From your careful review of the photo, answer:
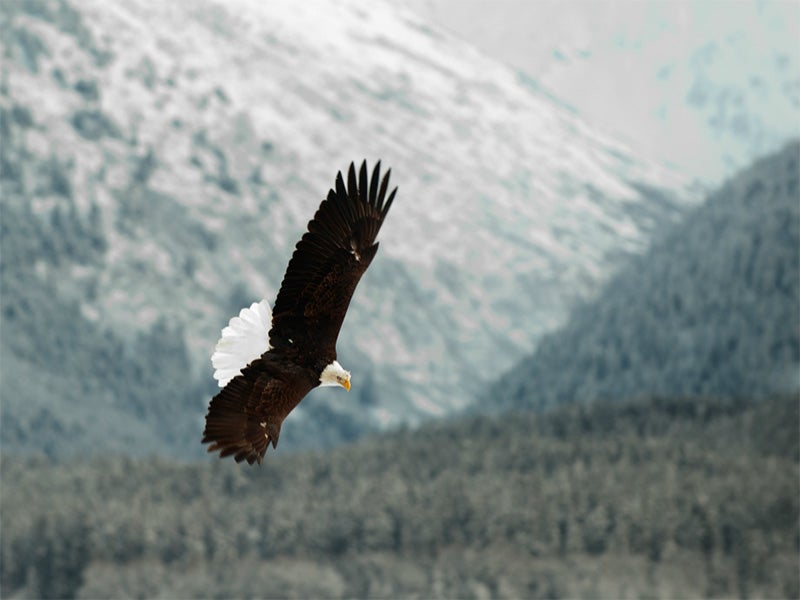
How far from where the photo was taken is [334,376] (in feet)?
72.6

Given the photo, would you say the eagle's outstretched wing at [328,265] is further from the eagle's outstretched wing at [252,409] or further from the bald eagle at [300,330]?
the eagle's outstretched wing at [252,409]

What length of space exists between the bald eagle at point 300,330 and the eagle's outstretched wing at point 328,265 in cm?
1

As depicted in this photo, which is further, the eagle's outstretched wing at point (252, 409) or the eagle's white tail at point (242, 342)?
the eagle's outstretched wing at point (252, 409)

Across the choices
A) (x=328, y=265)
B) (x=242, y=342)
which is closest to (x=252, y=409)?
(x=242, y=342)

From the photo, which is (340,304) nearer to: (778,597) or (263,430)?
(263,430)

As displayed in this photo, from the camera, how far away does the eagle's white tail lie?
2152cm

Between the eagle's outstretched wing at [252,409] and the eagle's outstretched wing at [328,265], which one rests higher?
the eagle's outstretched wing at [328,265]

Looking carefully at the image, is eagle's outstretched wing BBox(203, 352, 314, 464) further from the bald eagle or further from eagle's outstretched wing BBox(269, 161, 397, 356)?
eagle's outstretched wing BBox(269, 161, 397, 356)

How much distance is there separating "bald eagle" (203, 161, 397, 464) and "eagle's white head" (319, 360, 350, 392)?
0.05 feet

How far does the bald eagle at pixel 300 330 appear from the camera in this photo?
22047 mm

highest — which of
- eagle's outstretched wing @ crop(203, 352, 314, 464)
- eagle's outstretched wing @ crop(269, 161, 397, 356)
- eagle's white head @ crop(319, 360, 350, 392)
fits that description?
eagle's outstretched wing @ crop(269, 161, 397, 356)

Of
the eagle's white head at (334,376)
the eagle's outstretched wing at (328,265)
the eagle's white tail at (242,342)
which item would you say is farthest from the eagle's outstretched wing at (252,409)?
the eagle's outstretched wing at (328,265)

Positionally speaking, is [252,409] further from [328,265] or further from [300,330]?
[328,265]

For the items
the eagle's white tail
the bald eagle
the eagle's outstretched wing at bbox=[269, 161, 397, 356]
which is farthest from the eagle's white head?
the eagle's white tail
